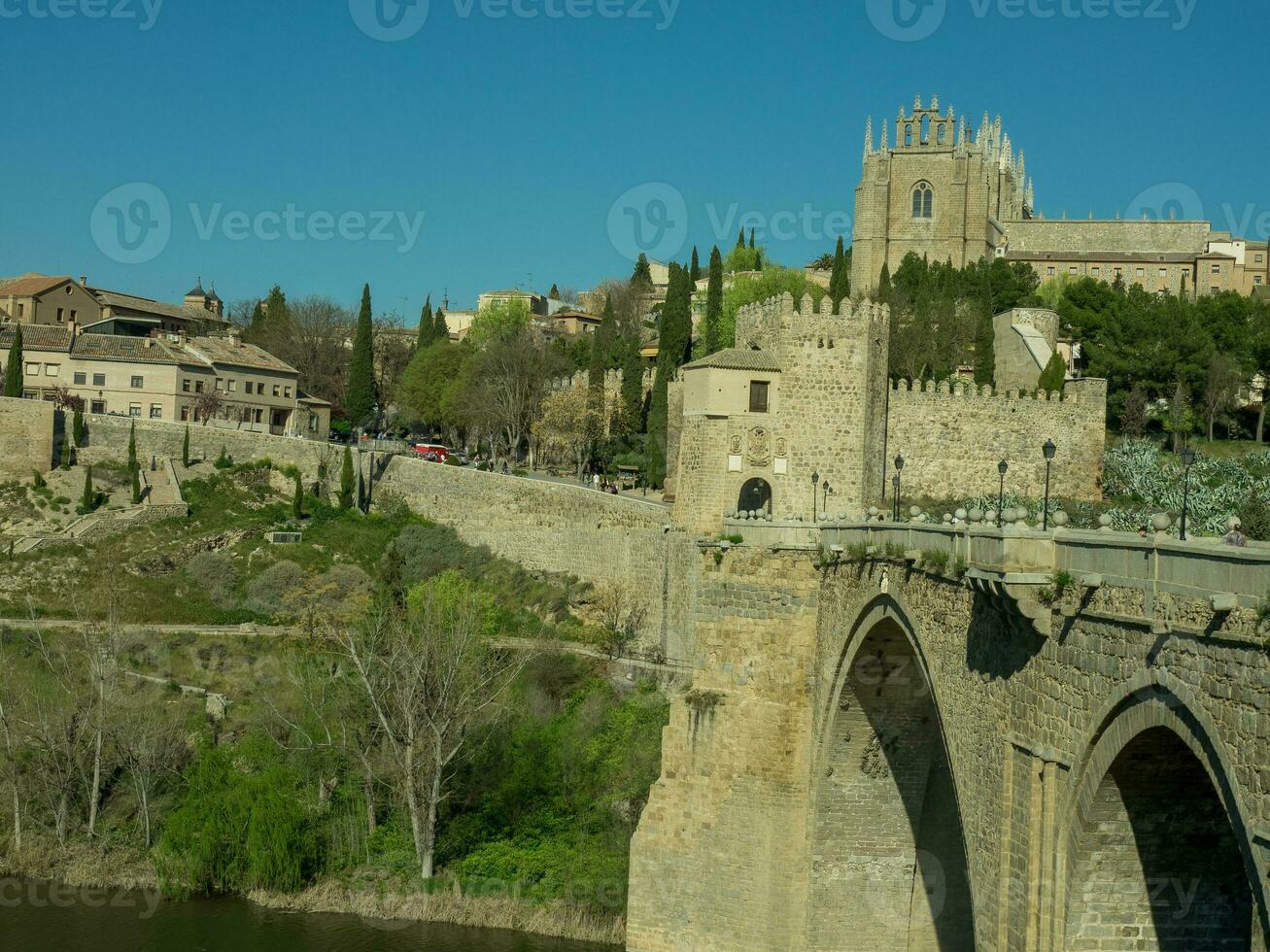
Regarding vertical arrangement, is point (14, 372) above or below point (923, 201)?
below

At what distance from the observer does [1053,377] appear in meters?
37.0

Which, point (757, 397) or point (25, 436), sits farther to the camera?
point (25, 436)

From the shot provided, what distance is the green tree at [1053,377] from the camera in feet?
121

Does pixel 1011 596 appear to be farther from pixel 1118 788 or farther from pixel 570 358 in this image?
pixel 570 358

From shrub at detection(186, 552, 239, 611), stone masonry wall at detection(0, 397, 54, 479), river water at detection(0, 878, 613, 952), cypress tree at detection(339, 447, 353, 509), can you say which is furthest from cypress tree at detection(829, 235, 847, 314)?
river water at detection(0, 878, 613, 952)

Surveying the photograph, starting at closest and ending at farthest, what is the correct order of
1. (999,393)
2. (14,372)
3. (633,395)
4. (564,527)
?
(999,393)
(564,527)
(14,372)
(633,395)

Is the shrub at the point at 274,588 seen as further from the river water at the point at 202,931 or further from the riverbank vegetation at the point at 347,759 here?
the river water at the point at 202,931

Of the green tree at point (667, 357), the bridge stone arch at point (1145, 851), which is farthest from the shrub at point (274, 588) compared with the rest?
the bridge stone arch at point (1145, 851)

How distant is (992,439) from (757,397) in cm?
856

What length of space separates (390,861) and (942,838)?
986 cm

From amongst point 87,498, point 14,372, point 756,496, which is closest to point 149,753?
point 756,496

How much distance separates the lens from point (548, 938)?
2142 centimetres

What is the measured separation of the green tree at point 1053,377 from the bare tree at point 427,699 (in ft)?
54.1

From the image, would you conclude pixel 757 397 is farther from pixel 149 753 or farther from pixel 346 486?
pixel 346 486
